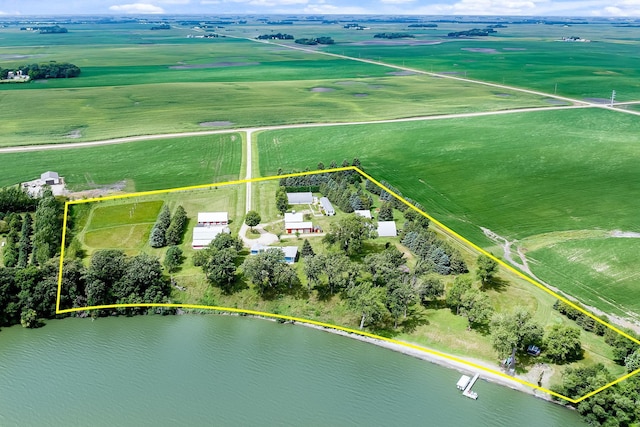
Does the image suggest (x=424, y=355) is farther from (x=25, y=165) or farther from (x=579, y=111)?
(x=579, y=111)

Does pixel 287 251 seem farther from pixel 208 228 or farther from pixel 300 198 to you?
pixel 300 198

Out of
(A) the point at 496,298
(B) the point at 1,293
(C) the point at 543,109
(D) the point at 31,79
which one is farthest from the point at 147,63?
(A) the point at 496,298

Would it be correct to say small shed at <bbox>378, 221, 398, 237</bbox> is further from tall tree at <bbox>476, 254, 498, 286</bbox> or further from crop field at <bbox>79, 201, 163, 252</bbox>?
crop field at <bbox>79, 201, 163, 252</bbox>

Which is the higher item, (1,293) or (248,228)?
(248,228)

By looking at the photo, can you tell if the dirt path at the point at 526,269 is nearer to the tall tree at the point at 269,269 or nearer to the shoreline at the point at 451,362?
the shoreline at the point at 451,362

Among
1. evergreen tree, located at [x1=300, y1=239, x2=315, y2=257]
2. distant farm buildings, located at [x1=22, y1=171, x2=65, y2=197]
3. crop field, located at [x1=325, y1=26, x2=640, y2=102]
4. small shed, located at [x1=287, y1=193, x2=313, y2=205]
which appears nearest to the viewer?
evergreen tree, located at [x1=300, y1=239, x2=315, y2=257]

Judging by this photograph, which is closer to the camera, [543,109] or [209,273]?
[209,273]

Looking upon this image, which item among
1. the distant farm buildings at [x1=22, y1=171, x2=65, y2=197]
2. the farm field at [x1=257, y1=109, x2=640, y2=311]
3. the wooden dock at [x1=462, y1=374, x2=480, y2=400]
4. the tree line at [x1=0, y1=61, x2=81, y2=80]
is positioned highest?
the tree line at [x1=0, y1=61, x2=81, y2=80]

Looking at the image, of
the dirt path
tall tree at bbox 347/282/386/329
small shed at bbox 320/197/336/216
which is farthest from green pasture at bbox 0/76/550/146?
tall tree at bbox 347/282/386/329
